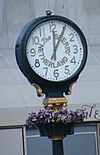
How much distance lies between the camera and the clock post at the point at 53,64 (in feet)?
16.8

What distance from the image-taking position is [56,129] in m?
5.13

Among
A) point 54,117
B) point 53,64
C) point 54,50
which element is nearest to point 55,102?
point 54,117

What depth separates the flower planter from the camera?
513 cm

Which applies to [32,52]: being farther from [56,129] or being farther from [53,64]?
[56,129]

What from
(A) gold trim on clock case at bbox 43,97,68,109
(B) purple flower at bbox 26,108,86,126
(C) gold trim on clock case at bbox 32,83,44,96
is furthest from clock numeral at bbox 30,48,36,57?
(B) purple flower at bbox 26,108,86,126

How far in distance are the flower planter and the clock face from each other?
382mm

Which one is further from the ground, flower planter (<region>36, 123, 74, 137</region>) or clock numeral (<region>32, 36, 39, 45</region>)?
clock numeral (<region>32, 36, 39, 45</region>)

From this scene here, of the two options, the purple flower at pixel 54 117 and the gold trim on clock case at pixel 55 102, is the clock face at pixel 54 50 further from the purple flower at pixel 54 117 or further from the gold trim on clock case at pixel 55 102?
the purple flower at pixel 54 117

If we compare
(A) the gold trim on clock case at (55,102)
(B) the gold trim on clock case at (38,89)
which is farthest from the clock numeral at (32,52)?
(A) the gold trim on clock case at (55,102)

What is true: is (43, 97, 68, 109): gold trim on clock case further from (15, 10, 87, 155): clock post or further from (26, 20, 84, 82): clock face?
(26, 20, 84, 82): clock face

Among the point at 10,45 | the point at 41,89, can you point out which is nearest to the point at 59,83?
the point at 41,89

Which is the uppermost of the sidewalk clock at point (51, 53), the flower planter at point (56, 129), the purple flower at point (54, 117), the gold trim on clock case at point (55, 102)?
the sidewalk clock at point (51, 53)

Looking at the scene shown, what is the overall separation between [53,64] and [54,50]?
12 centimetres

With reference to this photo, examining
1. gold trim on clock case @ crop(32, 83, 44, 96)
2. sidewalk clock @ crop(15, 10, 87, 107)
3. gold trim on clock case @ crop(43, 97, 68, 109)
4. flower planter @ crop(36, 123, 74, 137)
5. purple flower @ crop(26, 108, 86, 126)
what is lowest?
flower planter @ crop(36, 123, 74, 137)
